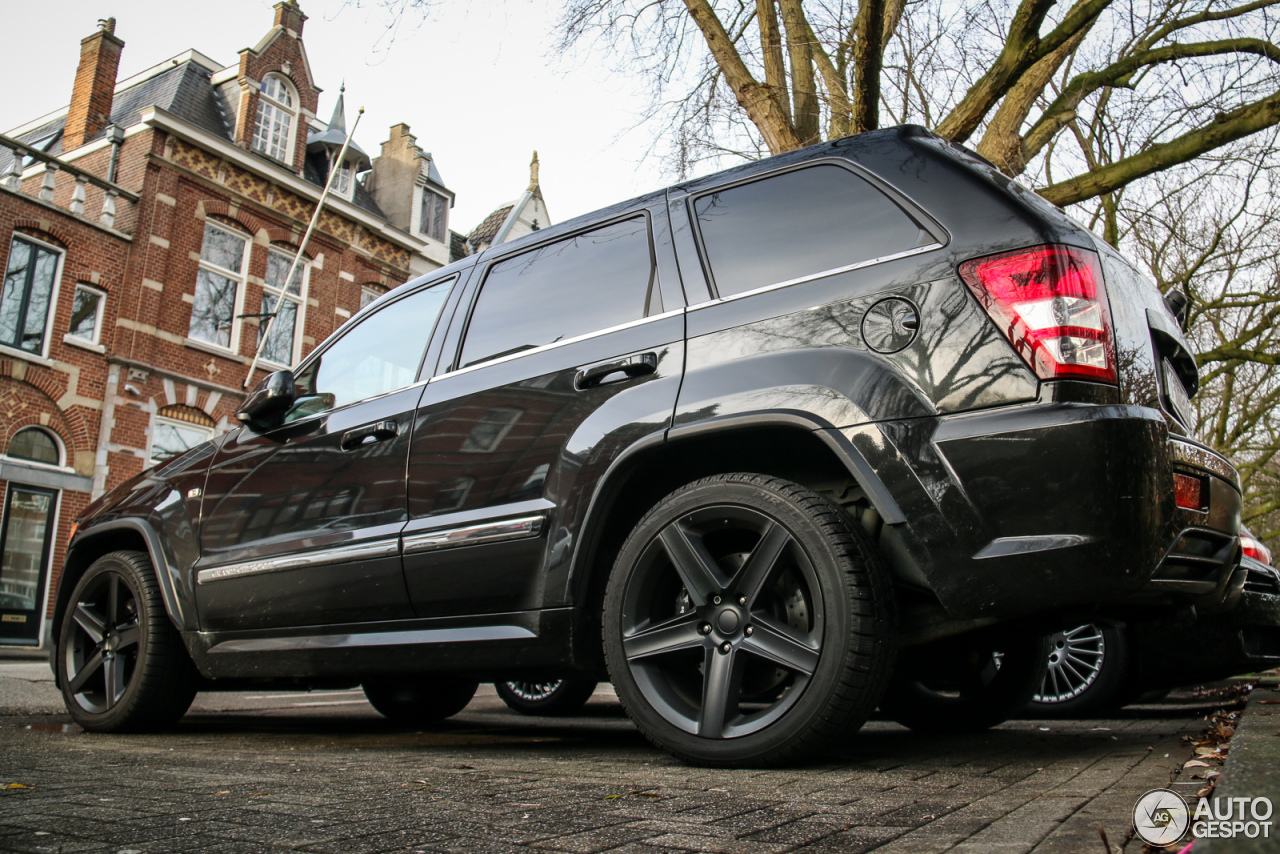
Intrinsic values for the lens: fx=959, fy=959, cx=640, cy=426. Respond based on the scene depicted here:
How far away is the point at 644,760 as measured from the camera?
286 centimetres

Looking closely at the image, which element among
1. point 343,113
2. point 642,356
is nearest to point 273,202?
point 343,113

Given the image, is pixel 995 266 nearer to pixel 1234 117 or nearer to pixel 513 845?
pixel 513 845

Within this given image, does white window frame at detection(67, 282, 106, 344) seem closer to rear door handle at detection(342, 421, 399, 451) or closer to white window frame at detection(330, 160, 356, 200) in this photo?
white window frame at detection(330, 160, 356, 200)

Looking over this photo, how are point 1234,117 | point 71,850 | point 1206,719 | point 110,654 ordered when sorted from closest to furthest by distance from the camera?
point 71,850 < point 110,654 < point 1206,719 < point 1234,117

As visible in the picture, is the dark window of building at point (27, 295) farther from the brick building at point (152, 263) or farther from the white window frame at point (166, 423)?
the white window frame at point (166, 423)

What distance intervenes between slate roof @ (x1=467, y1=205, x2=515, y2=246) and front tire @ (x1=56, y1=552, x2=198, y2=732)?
24725 mm

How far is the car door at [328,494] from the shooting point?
3.40 metres

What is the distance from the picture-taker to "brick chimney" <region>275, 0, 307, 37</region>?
21.2m

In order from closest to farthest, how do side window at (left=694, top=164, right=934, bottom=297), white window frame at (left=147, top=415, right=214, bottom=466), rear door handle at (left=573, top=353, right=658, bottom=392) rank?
side window at (left=694, top=164, right=934, bottom=297)
rear door handle at (left=573, top=353, right=658, bottom=392)
white window frame at (left=147, top=415, right=214, bottom=466)

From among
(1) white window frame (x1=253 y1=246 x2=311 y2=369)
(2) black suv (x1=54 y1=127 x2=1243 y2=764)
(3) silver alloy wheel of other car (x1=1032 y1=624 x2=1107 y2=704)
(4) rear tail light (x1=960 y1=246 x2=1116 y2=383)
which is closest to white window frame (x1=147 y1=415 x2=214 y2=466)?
(1) white window frame (x1=253 y1=246 x2=311 y2=369)

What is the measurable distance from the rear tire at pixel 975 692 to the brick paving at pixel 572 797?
0.37 ft

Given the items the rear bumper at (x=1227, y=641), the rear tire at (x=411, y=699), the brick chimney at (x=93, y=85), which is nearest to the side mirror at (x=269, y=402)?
the rear tire at (x=411, y=699)

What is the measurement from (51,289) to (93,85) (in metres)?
5.13

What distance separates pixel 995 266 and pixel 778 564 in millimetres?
914
